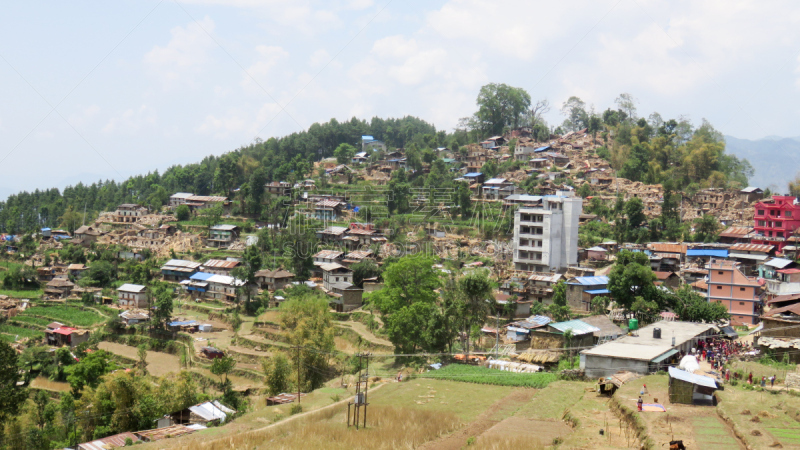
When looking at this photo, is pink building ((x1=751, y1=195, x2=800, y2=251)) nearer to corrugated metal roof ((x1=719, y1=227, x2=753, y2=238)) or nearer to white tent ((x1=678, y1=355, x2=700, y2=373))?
corrugated metal roof ((x1=719, y1=227, x2=753, y2=238))

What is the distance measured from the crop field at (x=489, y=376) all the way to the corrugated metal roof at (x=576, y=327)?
2.93 m

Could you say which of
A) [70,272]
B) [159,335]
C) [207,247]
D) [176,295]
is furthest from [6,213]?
[159,335]

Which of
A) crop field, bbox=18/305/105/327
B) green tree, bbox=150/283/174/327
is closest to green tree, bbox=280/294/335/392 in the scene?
green tree, bbox=150/283/174/327

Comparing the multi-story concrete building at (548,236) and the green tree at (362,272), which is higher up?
the multi-story concrete building at (548,236)

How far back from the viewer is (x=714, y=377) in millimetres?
17531

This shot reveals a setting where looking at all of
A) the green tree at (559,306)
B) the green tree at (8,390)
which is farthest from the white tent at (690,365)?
the green tree at (8,390)

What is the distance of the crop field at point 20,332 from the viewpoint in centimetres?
3875

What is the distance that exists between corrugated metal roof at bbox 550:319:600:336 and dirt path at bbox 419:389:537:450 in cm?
465

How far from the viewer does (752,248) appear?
36.4m

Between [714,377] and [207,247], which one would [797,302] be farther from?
[207,247]

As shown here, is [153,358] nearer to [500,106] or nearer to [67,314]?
[67,314]

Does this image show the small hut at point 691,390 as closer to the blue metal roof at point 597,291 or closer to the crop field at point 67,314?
the blue metal roof at point 597,291

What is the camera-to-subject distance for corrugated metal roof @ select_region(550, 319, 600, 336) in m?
24.1

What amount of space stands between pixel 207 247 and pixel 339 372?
28419 millimetres
